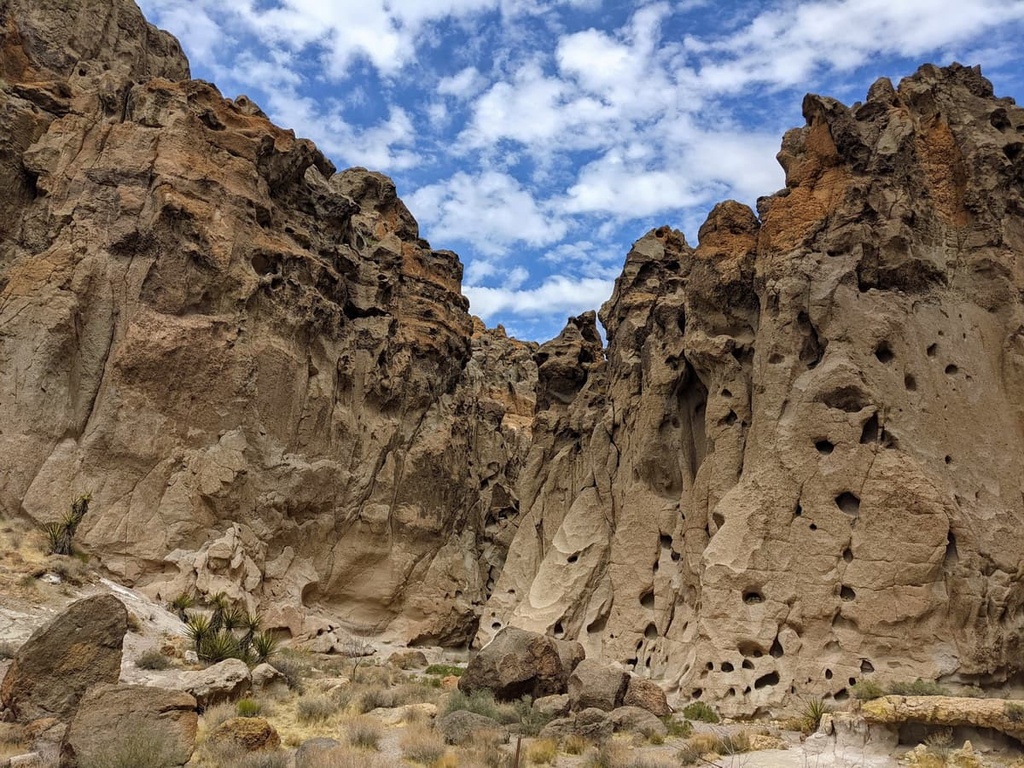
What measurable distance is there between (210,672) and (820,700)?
12.5 meters

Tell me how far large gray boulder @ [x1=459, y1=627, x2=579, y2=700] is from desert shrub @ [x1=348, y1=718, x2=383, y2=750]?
4.65 metres

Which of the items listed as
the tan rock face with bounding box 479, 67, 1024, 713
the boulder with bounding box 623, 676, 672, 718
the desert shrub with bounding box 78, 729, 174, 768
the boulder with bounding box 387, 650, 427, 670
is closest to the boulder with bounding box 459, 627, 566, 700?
the boulder with bounding box 623, 676, 672, 718

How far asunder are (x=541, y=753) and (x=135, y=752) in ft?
18.5

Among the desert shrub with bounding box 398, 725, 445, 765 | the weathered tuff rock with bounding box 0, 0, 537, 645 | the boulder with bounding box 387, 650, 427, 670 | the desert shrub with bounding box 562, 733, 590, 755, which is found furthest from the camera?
the boulder with bounding box 387, 650, 427, 670

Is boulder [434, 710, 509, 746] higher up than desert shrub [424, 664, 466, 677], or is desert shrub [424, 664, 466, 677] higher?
boulder [434, 710, 509, 746]

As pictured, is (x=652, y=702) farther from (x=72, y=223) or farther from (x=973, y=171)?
(x=72, y=223)

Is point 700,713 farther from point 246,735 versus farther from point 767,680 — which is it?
point 246,735

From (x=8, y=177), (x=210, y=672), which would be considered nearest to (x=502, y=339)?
(x=8, y=177)

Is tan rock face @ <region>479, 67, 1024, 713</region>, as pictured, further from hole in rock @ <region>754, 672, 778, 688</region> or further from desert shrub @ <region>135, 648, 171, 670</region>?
desert shrub @ <region>135, 648, 171, 670</region>

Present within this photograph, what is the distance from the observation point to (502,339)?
68.8 metres

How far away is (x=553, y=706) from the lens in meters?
15.3

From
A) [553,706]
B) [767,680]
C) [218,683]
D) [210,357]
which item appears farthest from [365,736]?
[210,357]

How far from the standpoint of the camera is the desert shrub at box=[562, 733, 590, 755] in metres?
12.5

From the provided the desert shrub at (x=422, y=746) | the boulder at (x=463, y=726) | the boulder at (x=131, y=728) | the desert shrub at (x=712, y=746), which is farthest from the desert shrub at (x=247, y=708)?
the desert shrub at (x=712, y=746)
